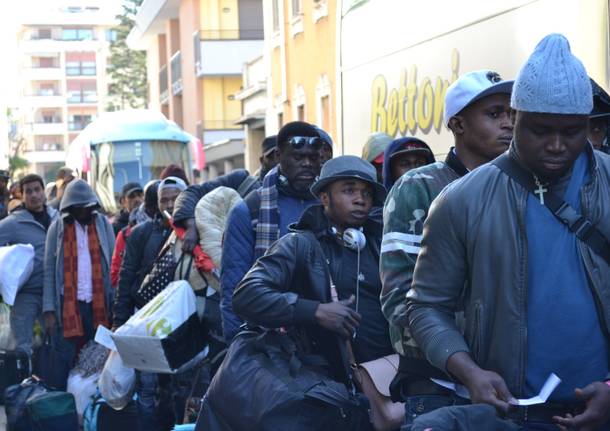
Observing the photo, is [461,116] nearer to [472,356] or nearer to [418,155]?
[472,356]

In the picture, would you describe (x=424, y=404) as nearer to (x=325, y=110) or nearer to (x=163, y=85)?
(x=325, y=110)

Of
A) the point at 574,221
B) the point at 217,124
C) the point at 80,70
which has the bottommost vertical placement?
the point at 217,124

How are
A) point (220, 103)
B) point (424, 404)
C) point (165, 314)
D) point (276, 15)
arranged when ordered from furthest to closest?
point (220, 103)
point (276, 15)
point (165, 314)
point (424, 404)

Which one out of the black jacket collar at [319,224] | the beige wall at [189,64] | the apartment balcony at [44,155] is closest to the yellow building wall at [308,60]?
the black jacket collar at [319,224]

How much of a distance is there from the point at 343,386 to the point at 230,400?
1.48 ft

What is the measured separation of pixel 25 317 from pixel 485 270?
8.24 meters

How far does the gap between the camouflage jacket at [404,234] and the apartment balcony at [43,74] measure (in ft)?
415

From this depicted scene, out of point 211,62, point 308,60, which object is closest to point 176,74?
point 211,62

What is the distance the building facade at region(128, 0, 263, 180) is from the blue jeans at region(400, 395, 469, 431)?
37.2 m

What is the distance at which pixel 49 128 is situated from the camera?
127 meters

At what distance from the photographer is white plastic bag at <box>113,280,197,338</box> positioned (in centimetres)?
825

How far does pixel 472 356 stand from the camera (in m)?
3.53

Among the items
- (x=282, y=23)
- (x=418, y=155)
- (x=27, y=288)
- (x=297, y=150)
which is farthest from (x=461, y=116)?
(x=282, y=23)

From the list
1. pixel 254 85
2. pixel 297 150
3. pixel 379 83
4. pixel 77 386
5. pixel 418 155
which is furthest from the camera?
pixel 254 85
